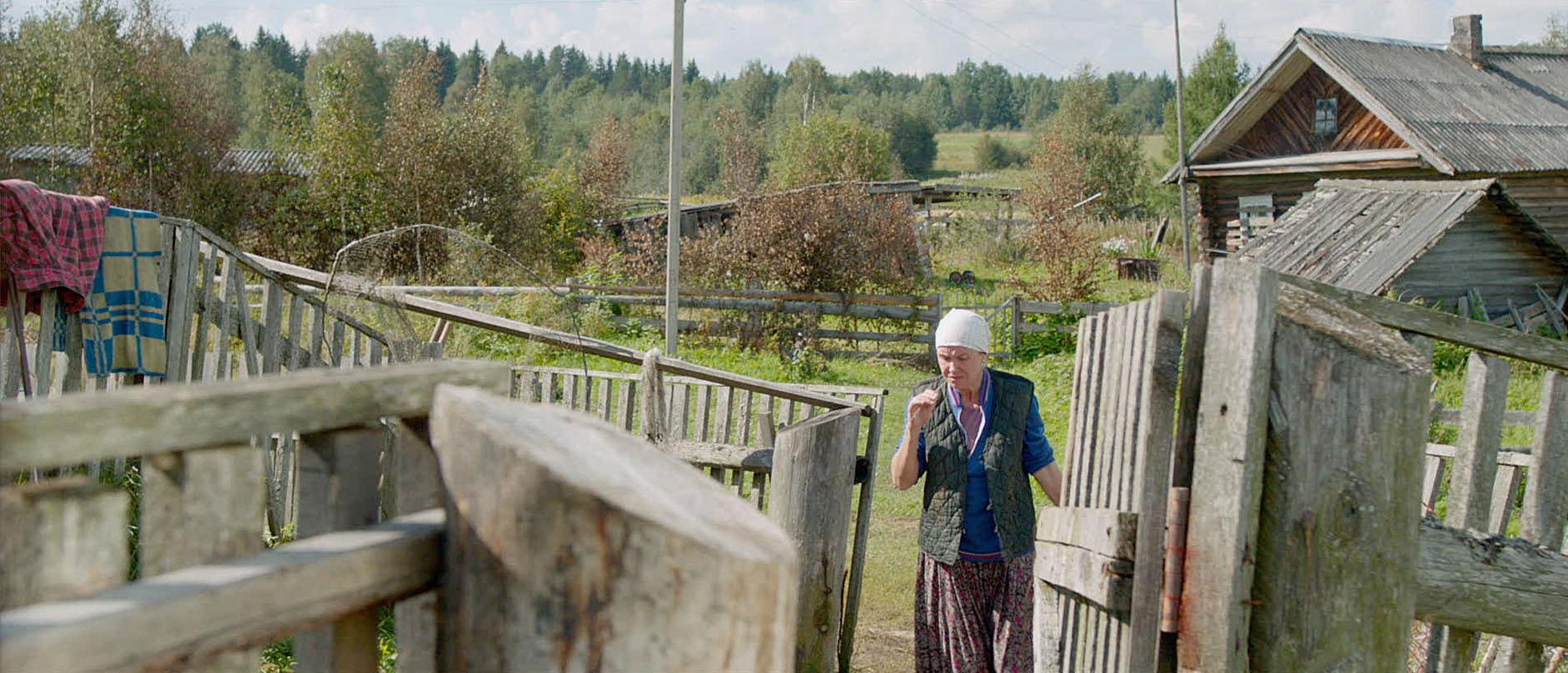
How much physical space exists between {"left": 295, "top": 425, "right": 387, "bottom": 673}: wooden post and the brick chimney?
989 inches

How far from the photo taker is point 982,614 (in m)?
4.16

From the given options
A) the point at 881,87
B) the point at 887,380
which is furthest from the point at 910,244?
the point at 881,87

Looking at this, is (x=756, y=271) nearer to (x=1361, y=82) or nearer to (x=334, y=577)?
(x=1361, y=82)

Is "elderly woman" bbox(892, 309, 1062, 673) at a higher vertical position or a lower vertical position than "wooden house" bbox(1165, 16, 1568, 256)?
lower

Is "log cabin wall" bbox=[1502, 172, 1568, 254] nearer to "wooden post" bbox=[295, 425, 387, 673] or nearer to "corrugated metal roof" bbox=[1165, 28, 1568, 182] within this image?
"corrugated metal roof" bbox=[1165, 28, 1568, 182]

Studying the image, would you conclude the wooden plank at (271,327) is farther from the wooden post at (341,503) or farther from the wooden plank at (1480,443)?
the wooden plank at (1480,443)

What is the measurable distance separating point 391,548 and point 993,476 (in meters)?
3.20

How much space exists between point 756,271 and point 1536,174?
41.0 feet

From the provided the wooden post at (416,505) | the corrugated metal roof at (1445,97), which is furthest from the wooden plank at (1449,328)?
the corrugated metal roof at (1445,97)

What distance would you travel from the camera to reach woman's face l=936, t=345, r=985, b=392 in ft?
13.6

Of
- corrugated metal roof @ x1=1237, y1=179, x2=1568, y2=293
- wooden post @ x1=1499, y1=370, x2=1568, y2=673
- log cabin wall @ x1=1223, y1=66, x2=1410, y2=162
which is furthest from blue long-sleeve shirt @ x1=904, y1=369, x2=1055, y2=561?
log cabin wall @ x1=1223, y1=66, x2=1410, y2=162

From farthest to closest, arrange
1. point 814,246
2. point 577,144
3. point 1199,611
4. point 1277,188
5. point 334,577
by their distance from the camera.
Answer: point 577,144, point 1277,188, point 814,246, point 1199,611, point 334,577

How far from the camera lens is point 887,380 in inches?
596

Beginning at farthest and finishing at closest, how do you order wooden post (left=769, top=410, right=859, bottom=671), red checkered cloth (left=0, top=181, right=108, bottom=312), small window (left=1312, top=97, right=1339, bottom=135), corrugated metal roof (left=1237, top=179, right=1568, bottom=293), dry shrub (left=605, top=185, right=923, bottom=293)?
small window (left=1312, top=97, right=1339, bottom=135) → dry shrub (left=605, top=185, right=923, bottom=293) → corrugated metal roof (left=1237, top=179, right=1568, bottom=293) → red checkered cloth (left=0, top=181, right=108, bottom=312) → wooden post (left=769, top=410, right=859, bottom=671)
